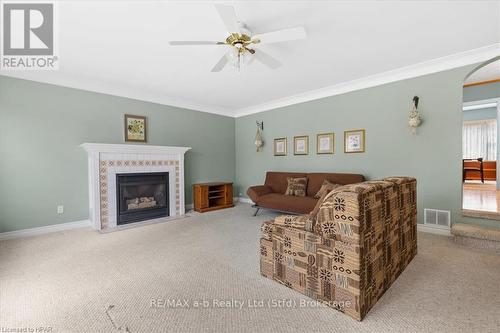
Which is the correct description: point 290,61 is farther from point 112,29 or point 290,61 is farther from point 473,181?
point 473,181

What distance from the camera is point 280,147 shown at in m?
5.42

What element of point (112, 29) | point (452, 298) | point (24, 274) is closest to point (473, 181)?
point (452, 298)

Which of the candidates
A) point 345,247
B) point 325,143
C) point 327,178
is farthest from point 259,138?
point 345,247

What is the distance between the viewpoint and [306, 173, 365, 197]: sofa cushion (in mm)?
4035

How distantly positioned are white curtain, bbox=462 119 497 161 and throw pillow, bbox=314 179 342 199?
7.07 meters

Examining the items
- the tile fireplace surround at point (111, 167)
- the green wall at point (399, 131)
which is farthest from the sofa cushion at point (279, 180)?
the tile fireplace surround at point (111, 167)

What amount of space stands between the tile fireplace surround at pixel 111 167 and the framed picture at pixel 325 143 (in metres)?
3.05

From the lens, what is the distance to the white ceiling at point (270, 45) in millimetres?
2133

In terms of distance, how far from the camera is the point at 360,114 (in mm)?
4109

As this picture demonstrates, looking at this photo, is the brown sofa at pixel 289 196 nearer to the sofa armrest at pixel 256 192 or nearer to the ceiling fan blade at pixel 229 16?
the sofa armrest at pixel 256 192

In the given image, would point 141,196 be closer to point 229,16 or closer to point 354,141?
point 229,16

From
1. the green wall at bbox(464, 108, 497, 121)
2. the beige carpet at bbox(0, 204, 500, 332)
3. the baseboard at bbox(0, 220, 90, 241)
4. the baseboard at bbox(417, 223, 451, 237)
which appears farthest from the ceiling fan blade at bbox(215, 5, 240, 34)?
the green wall at bbox(464, 108, 497, 121)

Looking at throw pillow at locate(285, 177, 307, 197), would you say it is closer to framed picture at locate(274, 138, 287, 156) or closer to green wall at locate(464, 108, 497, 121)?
framed picture at locate(274, 138, 287, 156)

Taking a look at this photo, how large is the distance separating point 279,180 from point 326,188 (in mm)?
1290
